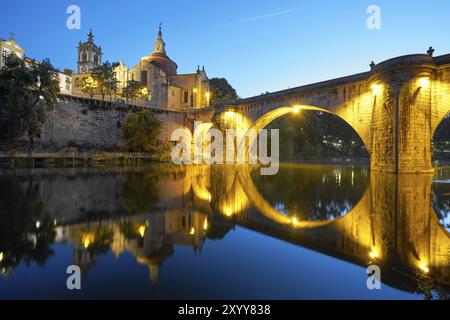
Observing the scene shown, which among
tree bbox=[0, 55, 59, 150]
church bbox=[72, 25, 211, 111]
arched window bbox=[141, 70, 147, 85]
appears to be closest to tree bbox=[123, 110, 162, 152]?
tree bbox=[0, 55, 59, 150]

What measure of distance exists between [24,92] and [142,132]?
13.2 m

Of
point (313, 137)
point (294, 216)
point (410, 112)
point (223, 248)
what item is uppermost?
point (313, 137)

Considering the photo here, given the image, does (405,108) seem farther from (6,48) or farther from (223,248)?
(6,48)

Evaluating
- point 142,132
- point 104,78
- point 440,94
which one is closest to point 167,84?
point 104,78

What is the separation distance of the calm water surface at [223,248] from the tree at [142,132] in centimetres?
2786

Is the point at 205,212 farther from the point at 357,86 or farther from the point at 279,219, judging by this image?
the point at 357,86

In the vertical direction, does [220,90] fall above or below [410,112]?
above

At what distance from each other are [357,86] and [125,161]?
24790 millimetres

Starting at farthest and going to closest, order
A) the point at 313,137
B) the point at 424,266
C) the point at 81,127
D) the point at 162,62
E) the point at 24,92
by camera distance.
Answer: the point at 162,62 → the point at 313,137 → the point at 81,127 → the point at 24,92 → the point at 424,266

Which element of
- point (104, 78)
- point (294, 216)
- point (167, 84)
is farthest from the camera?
point (167, 84)

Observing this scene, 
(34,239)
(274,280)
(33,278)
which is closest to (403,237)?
(274,280)

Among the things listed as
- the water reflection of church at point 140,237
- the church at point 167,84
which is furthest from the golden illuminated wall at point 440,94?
the church at point 167,84

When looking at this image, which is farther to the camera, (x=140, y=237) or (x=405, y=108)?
(x=405, y=108)

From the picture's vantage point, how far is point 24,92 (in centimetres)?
2612
